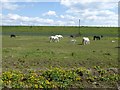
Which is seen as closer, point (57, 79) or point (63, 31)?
point (57, 79)

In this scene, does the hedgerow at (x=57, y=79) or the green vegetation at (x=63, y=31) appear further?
the green vegetation at (x=63, y=31)

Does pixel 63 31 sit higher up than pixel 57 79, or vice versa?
pixel 63 31

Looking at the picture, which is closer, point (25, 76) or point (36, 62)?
point (25, 76)

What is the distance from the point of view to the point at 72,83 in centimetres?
1196

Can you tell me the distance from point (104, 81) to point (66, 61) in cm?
619

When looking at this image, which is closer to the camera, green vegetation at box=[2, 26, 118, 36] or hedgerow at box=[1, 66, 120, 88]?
hedgerow at box=[1, 66, 120, 88]

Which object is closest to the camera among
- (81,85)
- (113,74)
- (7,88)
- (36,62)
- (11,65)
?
(7,88)

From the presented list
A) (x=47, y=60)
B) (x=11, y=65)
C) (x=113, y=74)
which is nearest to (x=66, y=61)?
(x=47, y=60)

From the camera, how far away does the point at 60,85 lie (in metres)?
11.7

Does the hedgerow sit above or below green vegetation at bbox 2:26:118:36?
below

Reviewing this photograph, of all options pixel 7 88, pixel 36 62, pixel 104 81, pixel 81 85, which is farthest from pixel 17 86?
pixel 36 62

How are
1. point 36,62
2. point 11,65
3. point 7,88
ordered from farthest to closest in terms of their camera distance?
point 36,62
point 11,65
point 7,88

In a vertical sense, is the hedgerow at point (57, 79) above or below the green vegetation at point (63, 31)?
below

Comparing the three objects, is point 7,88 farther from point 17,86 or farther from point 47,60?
point 47,60
